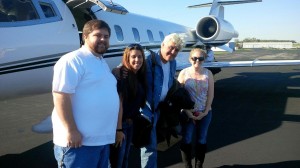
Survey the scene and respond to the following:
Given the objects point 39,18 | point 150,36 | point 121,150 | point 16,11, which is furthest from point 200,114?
point 150,36

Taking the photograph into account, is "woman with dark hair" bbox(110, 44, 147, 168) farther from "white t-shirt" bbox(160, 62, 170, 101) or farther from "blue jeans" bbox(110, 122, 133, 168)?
"white t-shirt" bbox(160, 62, 170, 101)

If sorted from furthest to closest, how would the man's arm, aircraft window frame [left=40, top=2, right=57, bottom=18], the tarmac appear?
1. aircraft window frame [left=40, top=2, right=57, bottom=18]
2. the tarmac
3. the man's arm

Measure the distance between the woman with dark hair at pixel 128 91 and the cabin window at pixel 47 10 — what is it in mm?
2492

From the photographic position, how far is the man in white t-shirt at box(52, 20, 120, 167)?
7.41 ft

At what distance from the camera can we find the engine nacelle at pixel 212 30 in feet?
44.1

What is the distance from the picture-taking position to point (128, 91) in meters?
3.11

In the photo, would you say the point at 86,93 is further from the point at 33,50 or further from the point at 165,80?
the point at 33,50

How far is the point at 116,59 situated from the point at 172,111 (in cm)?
396

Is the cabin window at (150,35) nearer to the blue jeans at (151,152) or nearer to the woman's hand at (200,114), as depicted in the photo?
the woman's hand at (200,114)

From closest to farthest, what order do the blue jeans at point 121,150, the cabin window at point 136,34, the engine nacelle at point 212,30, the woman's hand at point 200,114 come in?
the blue jeans at point 121,150, the woman's hand at point 200,114, the cabin window at point 136,34, the engine nacelle at point 212,30

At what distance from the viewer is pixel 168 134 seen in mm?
3846

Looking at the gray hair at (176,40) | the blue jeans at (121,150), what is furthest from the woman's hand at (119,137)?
the gray hair at (176,40)

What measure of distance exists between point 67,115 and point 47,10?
3.44m

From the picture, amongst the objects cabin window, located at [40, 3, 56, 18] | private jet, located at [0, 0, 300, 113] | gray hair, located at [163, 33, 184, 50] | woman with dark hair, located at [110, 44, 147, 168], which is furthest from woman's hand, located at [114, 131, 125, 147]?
cabin window, located at [40, 3, 56, 18]
